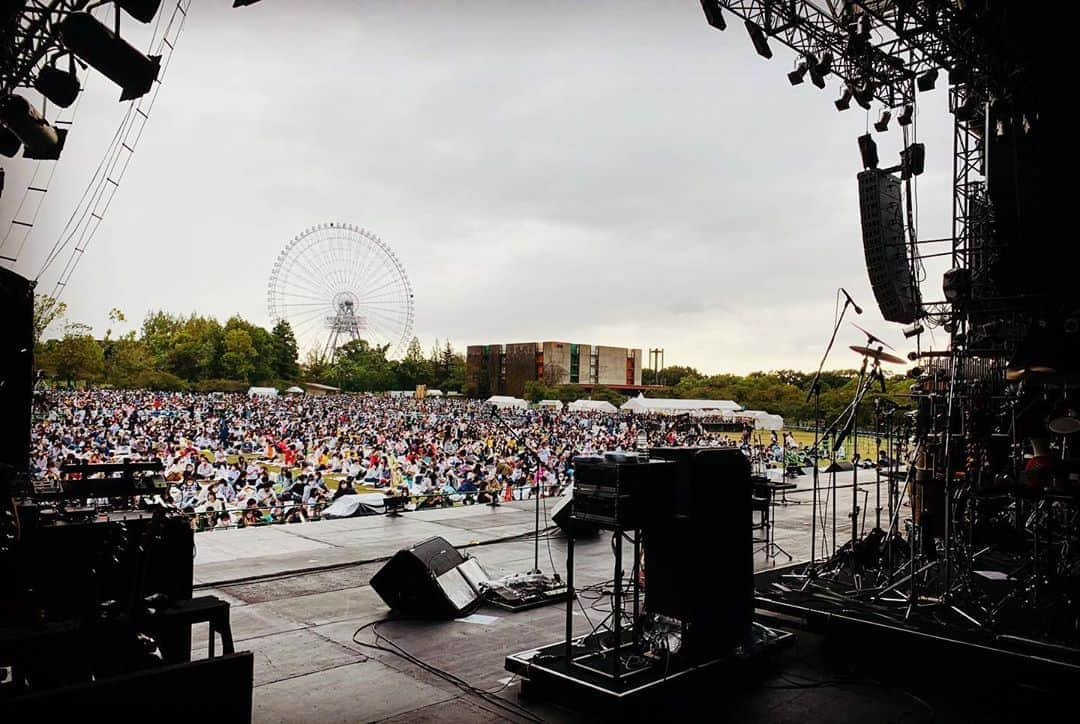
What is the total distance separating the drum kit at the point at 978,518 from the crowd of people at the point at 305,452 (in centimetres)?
359

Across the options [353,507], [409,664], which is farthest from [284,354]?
[409,664]

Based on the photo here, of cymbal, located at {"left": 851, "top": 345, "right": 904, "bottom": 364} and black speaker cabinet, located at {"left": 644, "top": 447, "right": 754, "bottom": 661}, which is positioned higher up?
cymbal, located at {"left": 851, "top": 345, "right": 904, "bottom": 364}

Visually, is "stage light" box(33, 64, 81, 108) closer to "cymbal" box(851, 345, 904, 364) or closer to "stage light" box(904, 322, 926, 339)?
"cymbal" box(851, 345, 904, 364)

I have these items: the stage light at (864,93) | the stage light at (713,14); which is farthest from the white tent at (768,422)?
the stage light at (713,14)

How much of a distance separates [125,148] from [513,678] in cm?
645

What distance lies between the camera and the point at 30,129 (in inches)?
Result: 211

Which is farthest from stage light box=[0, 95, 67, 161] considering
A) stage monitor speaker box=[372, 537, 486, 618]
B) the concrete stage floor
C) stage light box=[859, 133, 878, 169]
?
stage light box=[859, 133, 878, 169]

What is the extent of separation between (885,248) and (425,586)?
6.99m

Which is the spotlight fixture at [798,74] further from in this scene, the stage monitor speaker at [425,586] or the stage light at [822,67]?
the stage monitor speaker at [425,586]

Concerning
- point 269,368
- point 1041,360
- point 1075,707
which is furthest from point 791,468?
point 269,368

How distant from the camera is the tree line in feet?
168

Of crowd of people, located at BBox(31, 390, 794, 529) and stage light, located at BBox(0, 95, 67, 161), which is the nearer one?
stage light, located at BBox(0, 95, 67, 161)

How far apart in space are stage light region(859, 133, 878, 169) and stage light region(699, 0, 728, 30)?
314 cm

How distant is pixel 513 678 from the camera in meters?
5.19
